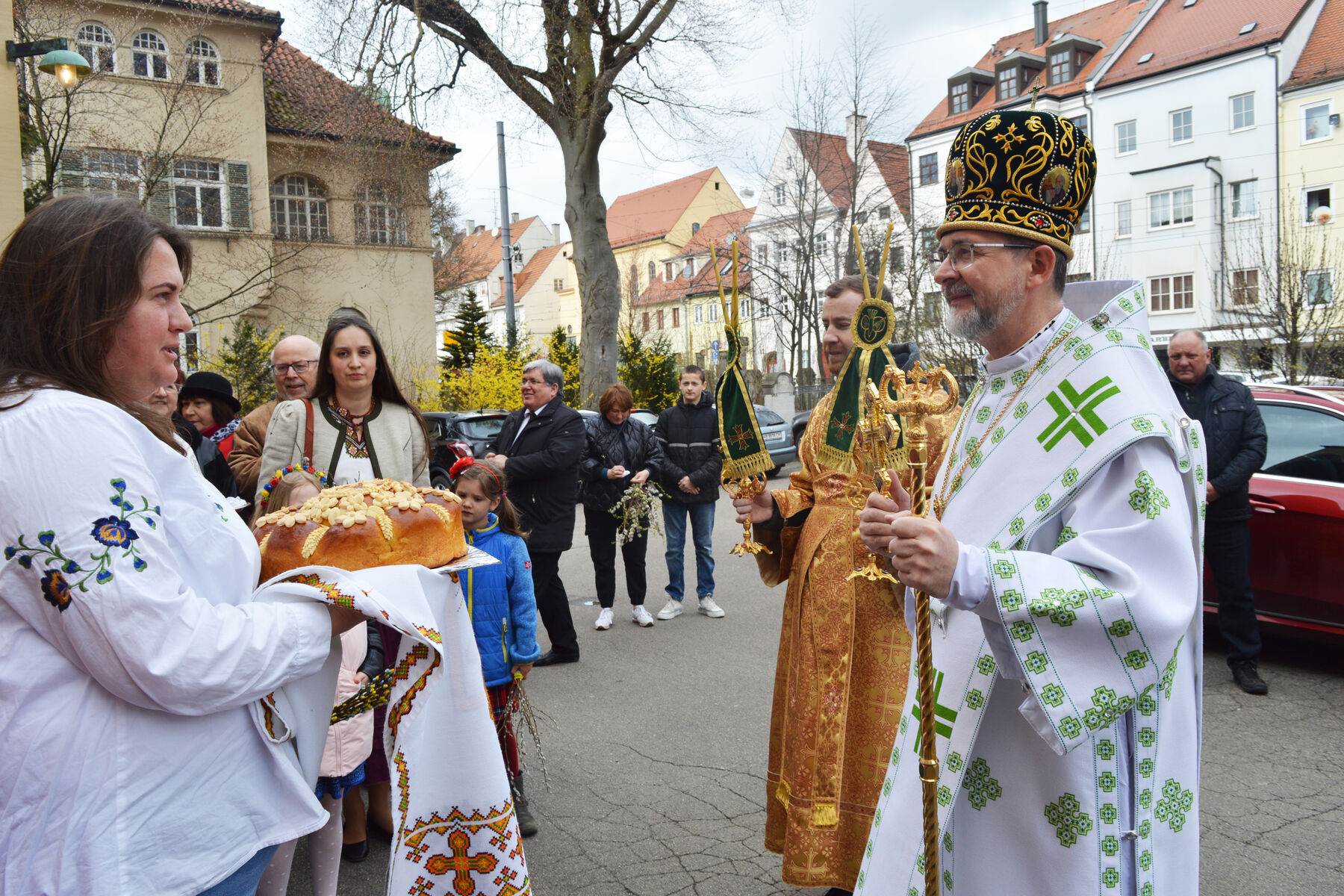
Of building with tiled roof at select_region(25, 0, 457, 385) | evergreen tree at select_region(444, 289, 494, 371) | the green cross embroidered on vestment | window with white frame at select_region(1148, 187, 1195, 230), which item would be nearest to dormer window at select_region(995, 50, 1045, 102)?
window with white frame at select_region(1148, 187, 1195, 230)

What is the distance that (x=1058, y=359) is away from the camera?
202cm

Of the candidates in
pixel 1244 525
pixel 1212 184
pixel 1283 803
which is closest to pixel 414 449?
pixel 1283 803

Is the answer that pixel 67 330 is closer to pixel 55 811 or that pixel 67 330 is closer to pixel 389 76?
pixel 55 811

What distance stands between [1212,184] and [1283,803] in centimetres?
3586

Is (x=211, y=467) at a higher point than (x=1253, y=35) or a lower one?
lower

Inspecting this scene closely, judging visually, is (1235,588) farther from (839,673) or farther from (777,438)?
(777,438)

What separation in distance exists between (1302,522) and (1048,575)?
5.38m

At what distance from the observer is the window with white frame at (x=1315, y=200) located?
3150 centimetres

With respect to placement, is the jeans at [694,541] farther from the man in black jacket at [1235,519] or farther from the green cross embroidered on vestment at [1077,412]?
the green cross embroidered on vestment at [1077,412]

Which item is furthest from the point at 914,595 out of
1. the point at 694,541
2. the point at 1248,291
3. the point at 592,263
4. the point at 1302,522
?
the point at 1248,291

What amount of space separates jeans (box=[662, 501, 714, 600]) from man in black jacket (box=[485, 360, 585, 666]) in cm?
168

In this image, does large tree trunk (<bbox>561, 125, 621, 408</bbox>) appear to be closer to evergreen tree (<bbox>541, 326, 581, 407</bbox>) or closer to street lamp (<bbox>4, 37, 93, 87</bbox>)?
evergreen tree (<bbox>541, 326, 581, 407</bbox>)

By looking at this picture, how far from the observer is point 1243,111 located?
3362cm

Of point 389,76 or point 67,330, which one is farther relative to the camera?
point 389,76
